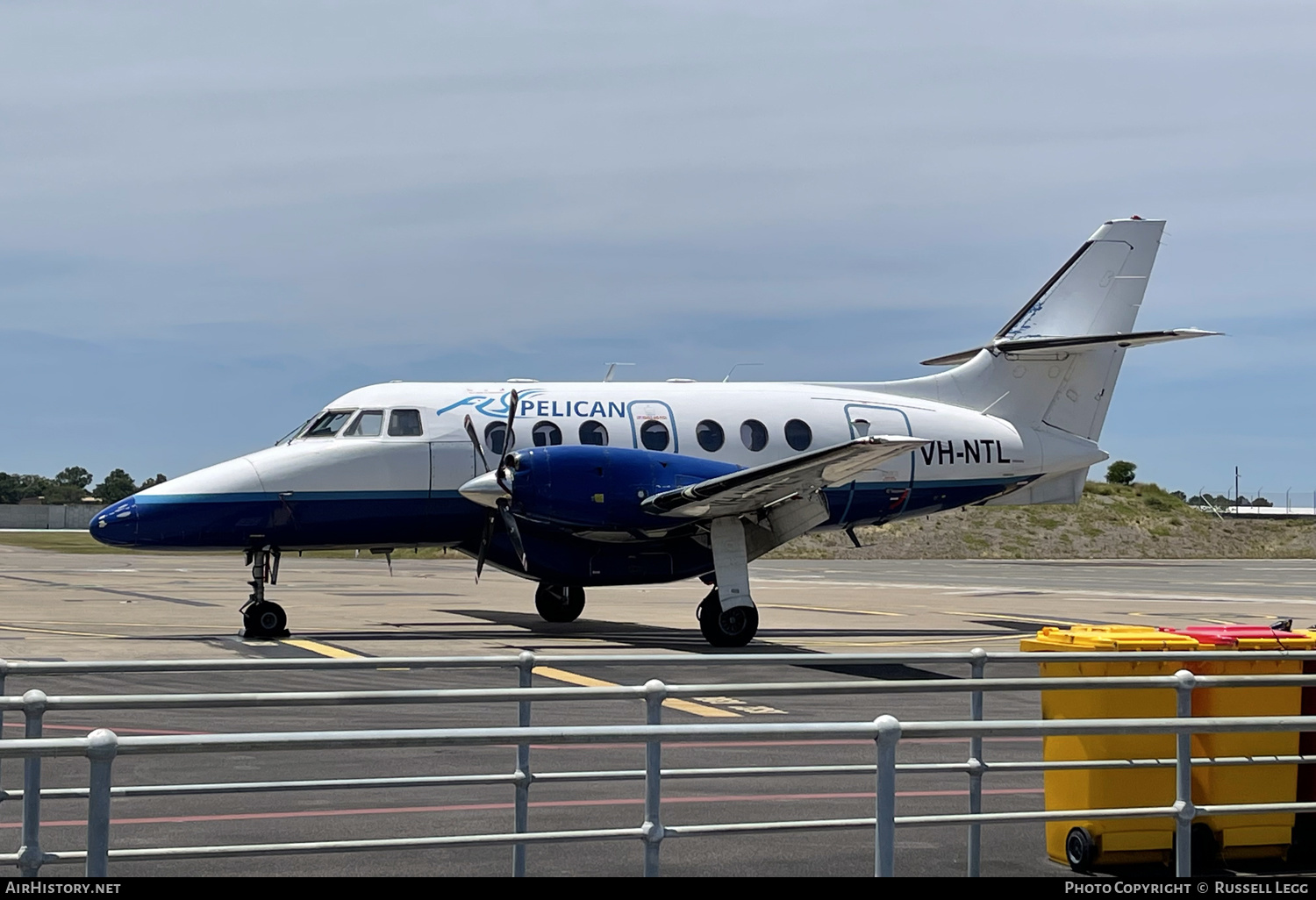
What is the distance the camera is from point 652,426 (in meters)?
22.1

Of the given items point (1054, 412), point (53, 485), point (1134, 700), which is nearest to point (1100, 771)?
point (1134, 700)

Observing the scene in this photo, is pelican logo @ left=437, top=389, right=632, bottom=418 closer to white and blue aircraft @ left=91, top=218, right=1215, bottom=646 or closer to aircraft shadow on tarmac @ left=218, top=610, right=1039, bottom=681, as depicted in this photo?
white and blue aircraft @ left=91, top=218, right=1215, bottom=646

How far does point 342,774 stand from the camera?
31.8 feet

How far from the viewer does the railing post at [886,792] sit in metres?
5.73

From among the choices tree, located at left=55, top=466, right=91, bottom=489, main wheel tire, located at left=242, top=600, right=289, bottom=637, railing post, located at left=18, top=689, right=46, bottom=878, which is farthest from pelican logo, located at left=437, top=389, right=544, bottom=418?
tree, located at left=55, top=466, right=91, bottom=489

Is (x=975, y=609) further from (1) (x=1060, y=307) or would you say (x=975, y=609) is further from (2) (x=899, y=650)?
(2) (x=899, y=650)

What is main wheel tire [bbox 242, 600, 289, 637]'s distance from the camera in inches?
773

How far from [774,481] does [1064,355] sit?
8.60m

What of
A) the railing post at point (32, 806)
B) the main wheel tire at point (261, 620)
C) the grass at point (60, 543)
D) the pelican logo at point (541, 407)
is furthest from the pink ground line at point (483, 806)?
the grass at point (60, 543)

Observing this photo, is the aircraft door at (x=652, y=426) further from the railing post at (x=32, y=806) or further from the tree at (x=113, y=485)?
the tree at (x=113, y=485)

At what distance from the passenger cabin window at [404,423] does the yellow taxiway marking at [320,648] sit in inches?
136
